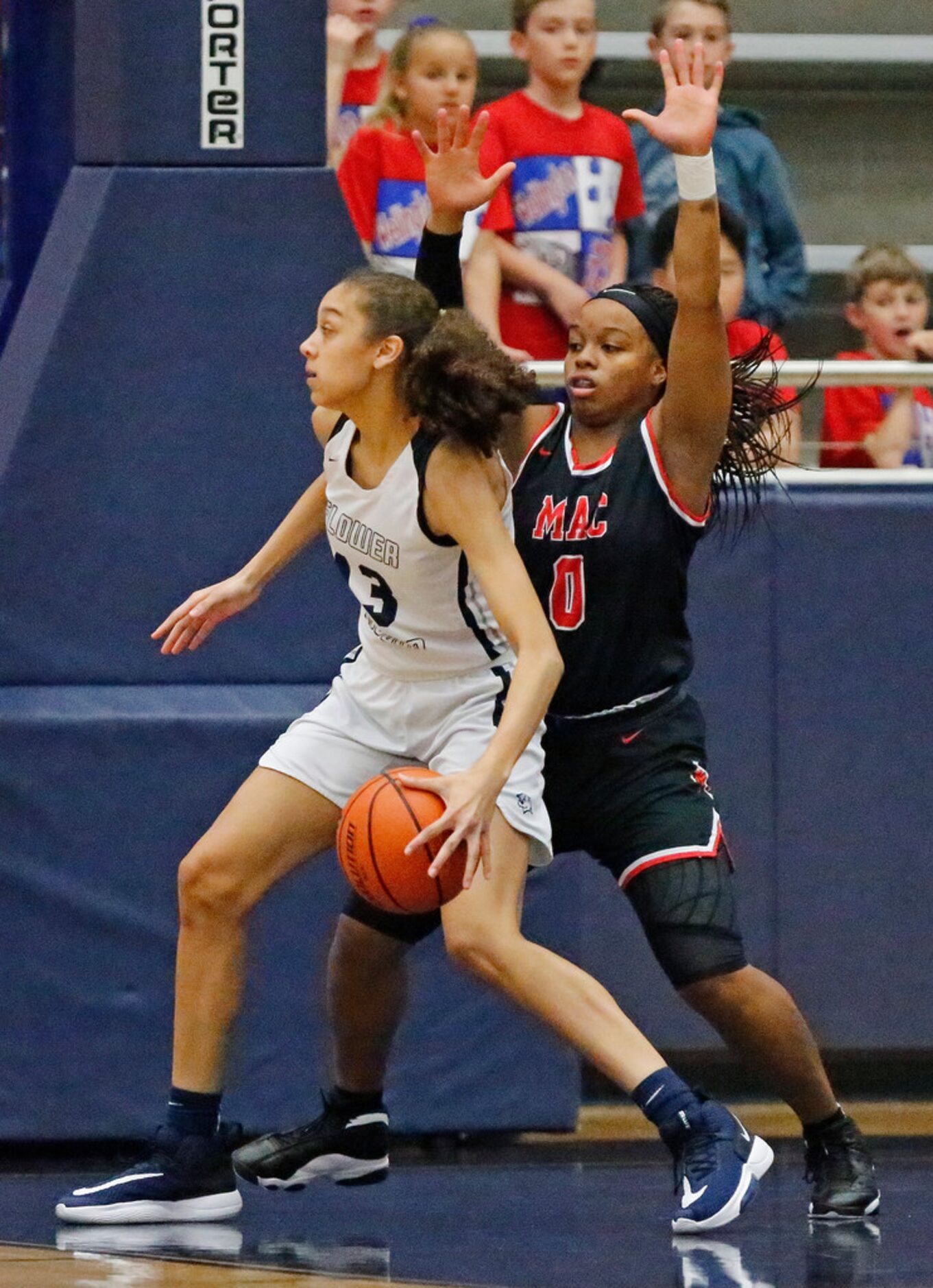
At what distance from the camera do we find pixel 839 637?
6.28 metres

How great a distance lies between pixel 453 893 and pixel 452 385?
37.9 inches

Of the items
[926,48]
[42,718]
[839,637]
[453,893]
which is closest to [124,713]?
[42,718]

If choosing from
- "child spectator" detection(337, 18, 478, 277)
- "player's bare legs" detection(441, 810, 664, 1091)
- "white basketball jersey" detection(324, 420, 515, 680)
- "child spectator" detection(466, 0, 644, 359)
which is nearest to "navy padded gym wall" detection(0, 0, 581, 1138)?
"child spectator" detection(337, 18, 478, 277)

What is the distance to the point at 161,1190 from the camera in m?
4.58

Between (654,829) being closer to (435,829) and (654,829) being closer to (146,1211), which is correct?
(435,829)

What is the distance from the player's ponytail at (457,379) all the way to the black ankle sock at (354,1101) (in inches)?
54.1

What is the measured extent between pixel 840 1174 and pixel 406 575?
1.53 meters

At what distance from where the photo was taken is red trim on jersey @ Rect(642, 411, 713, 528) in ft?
15.4

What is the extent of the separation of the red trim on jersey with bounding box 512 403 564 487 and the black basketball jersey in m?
0.14

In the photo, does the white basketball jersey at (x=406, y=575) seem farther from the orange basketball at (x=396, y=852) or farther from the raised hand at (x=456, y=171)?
the raised hand at (x=456, y=171)

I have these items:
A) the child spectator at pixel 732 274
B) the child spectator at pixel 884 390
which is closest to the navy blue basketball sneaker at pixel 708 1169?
the child spectator at pixel 732 274

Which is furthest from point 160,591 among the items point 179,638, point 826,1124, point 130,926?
point 826,1124

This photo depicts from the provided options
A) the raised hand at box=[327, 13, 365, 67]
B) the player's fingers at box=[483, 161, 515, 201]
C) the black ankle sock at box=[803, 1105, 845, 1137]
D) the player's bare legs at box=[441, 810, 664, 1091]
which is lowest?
the black ankle sock at box=[803, 1105, 845, 1137]

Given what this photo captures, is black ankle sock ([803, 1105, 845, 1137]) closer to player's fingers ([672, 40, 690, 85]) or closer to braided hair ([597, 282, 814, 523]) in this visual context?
braided hair ([597, 282, 814, 523])
